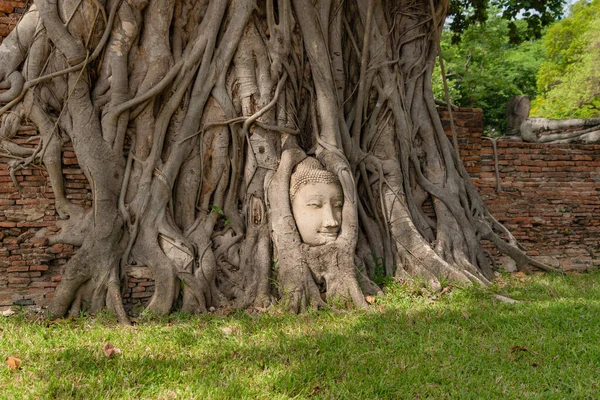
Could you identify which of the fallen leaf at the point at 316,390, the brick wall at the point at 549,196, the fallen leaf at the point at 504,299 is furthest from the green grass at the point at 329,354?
the brick wall at the point at 549,196

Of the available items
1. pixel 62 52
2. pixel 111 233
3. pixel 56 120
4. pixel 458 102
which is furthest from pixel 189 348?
pixel 458 102

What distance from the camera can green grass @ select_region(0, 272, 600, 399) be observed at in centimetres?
259

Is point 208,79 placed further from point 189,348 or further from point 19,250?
point 189,348

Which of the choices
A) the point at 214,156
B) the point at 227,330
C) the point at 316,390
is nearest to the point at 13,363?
the point at 227,330

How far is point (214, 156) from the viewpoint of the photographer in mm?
4582

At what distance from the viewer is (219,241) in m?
4.48

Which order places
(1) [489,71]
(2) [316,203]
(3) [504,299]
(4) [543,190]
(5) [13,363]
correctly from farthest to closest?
(1) [489,71] → (4) [543,190] → (2) [316,203] → (3) [504,299] → (5) [13,363]

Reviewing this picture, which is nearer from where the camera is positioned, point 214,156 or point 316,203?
point 316,203

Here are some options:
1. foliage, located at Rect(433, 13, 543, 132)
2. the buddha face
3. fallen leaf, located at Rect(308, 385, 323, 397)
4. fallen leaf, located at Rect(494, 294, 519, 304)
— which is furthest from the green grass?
foliage, located at Rect(433, 13, 543, 132)

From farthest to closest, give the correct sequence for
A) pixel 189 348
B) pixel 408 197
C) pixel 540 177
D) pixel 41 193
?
pixel 540 177 → pixel 408 197 → pixel 41 193 → pixel 189 348

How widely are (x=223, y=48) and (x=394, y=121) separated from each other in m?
1.86

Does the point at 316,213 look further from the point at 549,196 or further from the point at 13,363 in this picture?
the point at 549,196

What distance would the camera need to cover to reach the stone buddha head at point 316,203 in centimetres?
433

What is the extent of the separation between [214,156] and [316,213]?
3.40ft
